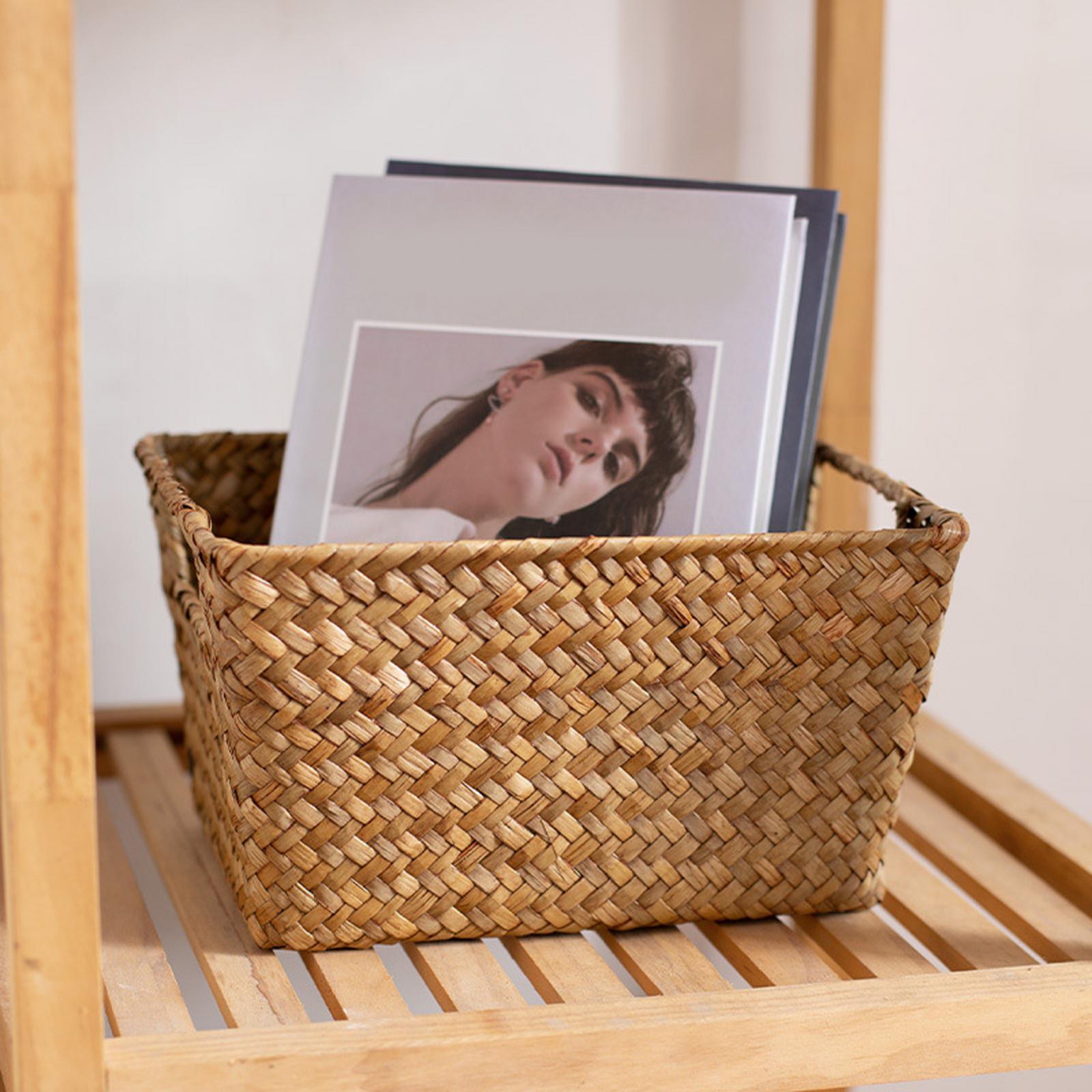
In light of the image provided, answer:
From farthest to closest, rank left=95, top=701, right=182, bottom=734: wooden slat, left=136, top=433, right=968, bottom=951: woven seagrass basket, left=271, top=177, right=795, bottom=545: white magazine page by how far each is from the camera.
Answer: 1. left=95, top=701, right=182, bottom=734: wooden slat
2. left=271, top=177, right=795, bottom=545: white magazine page
3. left=136, top=433, right=968, bottom=951: woven seagrass basket

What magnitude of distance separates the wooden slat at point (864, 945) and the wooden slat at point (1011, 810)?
111 millimetres

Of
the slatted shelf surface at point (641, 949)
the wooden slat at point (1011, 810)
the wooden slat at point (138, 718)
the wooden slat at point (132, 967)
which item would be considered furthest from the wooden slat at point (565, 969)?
the wooden slat at point (138, 718)

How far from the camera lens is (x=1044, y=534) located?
3.48ft

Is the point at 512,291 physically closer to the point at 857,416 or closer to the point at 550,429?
the point at 550,429

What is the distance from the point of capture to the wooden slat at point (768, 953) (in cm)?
60

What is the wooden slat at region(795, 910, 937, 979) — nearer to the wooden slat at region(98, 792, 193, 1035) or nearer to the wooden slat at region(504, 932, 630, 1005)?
the wooden slat at region(504, 932, 630, 1005)

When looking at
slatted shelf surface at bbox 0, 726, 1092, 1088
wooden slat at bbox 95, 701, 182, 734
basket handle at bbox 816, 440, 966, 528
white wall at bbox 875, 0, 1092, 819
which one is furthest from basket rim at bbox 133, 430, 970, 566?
white wall at bbox 875, 0, 1092, 819

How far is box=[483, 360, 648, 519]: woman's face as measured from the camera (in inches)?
25.1

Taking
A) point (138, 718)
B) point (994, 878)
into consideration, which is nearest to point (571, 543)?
point (994, 878)

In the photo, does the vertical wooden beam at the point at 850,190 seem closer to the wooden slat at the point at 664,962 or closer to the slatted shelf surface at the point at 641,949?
the slatted shelf surface at the point at 641,949

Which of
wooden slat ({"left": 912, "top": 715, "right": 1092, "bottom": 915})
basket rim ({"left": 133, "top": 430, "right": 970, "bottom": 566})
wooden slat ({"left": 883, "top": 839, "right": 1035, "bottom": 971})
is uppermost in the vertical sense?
basket rim ({"left": 133, "top": 430, "right": 970, "bottom": 566})

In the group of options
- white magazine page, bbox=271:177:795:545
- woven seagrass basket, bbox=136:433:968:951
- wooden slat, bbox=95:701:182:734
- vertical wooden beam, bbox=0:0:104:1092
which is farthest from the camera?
wooden slat, bbox=95:701:182:734

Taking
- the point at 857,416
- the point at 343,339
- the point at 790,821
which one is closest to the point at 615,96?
the point at 857,416

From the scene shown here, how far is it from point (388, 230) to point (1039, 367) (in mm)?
537
